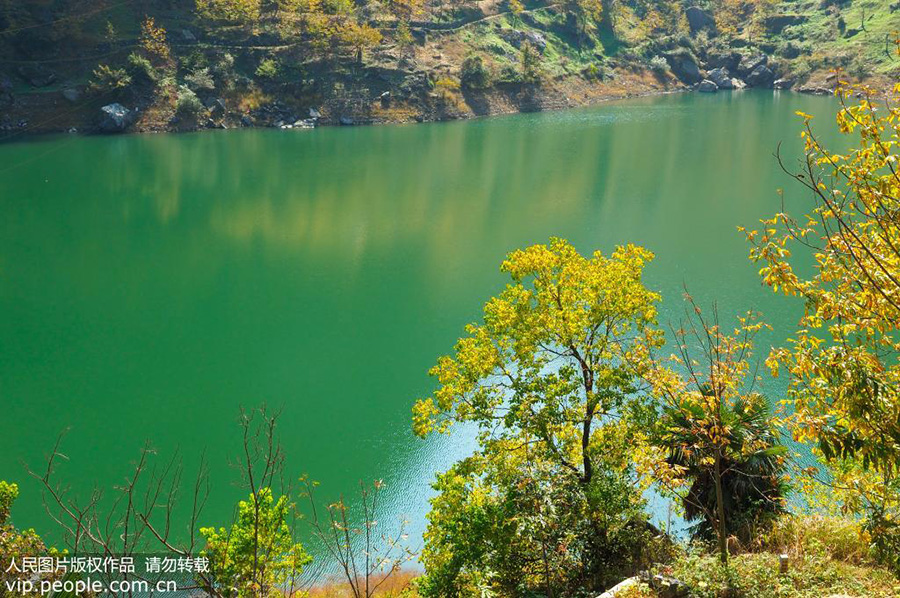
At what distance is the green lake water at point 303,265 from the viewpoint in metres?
17.4

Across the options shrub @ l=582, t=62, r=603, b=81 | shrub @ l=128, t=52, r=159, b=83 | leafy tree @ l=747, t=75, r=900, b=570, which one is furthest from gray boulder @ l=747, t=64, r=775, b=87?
leafy tree @ l=747, t=75, r=900, b=570

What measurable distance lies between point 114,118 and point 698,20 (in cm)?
7276

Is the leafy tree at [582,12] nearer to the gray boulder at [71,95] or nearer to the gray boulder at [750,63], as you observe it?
the gray boulder at [750,63]

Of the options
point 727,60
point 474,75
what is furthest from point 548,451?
point 727,60

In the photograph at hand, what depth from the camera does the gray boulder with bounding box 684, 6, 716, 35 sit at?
93.9m

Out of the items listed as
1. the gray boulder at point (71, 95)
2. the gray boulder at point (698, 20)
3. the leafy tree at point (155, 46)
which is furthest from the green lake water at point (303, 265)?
the gray boulder at point (698, 20)

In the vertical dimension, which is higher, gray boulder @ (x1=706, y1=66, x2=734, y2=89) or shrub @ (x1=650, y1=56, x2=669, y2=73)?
shrub @ (x1=650, y1=56, x2=669, y2=73)

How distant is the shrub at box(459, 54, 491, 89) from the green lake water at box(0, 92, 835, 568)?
13157 mm

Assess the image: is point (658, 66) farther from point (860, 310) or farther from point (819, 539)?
point (860, 310)

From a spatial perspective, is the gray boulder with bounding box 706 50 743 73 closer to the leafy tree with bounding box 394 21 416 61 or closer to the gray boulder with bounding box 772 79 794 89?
the gray boulder with bounding box 772 79 794 89

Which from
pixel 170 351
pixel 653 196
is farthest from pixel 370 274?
pixel 653 196

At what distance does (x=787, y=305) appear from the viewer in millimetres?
23375

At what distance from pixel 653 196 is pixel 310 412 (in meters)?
27.2

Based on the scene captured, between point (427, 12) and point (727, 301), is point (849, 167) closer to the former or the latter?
point (727, 301)
